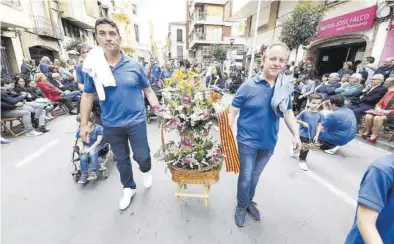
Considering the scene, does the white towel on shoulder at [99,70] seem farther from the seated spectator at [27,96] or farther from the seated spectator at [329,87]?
the seated spectator at [329,87]

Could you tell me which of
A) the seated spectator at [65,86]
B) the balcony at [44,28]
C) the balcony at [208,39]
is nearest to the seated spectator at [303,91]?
the seated spectator at [65,86]

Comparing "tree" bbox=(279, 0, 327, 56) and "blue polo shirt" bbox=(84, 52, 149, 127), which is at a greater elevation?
"tree" bbox=(279, 0, 327, 56)

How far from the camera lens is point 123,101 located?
199 centimetres

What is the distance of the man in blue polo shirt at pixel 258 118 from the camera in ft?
5.65

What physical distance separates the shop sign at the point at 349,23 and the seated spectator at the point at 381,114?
3607 millimetres

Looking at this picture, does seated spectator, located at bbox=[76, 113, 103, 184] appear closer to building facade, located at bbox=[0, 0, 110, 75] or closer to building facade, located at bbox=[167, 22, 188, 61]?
building facade, located at bbox=[0, 0, 110, 75]

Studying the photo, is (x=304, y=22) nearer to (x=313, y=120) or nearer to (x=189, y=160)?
(x=313, y=120)

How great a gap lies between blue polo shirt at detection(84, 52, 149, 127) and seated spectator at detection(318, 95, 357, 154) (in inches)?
131

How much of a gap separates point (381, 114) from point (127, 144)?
5.29 m

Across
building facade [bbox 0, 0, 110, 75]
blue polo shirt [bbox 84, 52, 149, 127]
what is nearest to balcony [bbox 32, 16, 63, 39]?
building facade [bbox 0, 0, 110, 75]

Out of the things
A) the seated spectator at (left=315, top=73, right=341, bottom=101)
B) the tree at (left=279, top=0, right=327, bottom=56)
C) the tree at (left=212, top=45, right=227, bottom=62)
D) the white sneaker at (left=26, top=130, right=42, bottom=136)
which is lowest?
the white sneaker at (left=26, top=130, right=42, bottom=136)

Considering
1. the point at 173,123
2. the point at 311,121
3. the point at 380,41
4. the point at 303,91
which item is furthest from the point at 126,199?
the point at 380,41

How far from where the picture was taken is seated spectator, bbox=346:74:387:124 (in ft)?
15.6

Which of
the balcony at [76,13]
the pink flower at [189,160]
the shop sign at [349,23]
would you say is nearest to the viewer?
the pink flower at [189,160]
